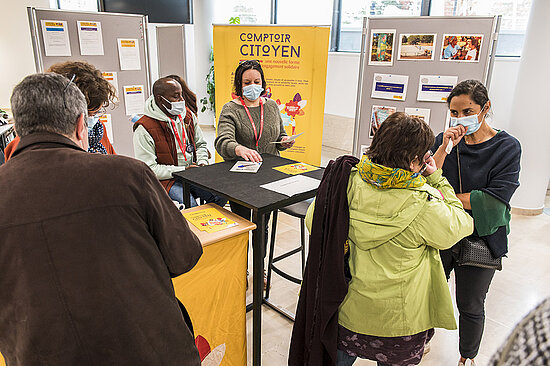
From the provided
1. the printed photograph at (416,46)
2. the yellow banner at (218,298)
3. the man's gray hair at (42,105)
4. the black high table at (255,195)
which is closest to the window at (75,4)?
the printed photograph at (416,46)

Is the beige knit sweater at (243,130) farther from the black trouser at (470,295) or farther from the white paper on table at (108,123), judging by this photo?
the white paper on table at (108,123)

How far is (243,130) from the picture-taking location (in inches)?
97.6

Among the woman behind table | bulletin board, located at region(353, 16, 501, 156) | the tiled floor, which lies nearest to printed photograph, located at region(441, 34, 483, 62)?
bulletin board, located at region(353, 16, 501, 156)

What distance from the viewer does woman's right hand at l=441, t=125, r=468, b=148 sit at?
1663 millimetres

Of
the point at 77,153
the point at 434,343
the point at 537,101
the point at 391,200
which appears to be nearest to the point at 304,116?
the point at 537,101

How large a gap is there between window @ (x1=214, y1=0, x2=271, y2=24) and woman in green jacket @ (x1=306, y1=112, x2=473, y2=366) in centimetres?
635

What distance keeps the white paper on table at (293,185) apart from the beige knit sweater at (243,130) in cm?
49

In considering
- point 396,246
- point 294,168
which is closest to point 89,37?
point 294,168

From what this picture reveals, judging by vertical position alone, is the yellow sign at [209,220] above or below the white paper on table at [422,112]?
below

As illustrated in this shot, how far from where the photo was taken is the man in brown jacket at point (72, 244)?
84 cm

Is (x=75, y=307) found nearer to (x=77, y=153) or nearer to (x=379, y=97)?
(x=77, y=153)

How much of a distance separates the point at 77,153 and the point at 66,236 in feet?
0.62

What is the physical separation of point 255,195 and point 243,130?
814 mm

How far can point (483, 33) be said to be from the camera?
2.81 meters
